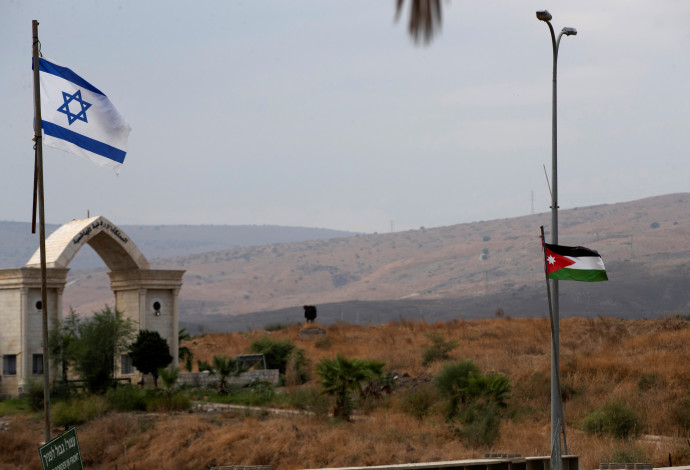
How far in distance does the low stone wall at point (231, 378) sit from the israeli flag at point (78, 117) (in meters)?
22.0

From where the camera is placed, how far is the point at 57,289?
33.0m

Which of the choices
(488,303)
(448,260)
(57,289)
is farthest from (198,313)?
(57,289)

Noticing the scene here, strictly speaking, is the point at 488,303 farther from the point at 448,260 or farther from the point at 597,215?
the point at 597,215

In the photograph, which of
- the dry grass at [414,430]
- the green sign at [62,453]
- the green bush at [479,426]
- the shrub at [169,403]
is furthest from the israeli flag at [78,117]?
the shrub at [169,403]

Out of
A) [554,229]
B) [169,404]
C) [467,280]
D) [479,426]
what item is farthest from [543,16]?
[467,280]

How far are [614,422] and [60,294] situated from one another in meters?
19.9

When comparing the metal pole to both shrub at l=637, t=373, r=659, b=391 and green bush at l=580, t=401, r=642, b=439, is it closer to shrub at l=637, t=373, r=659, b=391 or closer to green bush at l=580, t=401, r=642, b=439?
green bush at l=580, t=401, r=642, b=439

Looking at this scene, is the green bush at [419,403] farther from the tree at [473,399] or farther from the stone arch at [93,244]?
the stone arch at [93,244]

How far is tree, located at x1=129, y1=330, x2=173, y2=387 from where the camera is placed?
3338 cm

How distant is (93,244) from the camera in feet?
117

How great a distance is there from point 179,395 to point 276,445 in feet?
25.8

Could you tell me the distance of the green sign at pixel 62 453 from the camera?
9.13 metres

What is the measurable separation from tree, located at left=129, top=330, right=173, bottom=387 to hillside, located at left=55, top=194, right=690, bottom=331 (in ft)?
177

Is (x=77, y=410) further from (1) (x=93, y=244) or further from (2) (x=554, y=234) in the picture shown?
(2) (x=554, y=234)
